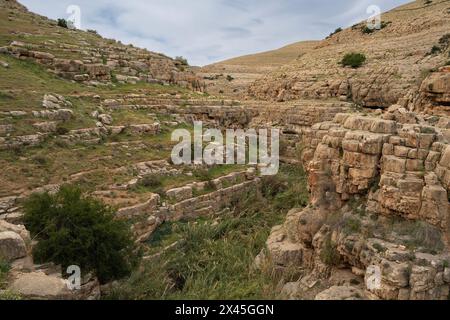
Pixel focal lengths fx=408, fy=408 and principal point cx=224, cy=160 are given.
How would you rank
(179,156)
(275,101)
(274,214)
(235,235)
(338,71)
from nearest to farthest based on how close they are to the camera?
(235,235)
(274,214)
(179,156)
(338,71)
(275,101)

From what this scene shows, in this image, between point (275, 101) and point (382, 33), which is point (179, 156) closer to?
point (275, 101)

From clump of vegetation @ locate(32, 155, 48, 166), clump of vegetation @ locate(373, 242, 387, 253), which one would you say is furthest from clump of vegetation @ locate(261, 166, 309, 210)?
clump of vegetation @ locate(32, 155, 48, 166)

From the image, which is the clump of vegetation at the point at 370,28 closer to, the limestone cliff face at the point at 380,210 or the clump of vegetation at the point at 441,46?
the clump of vegetation at the point at 441,46

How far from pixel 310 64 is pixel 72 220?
98.4ft

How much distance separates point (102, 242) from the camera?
9320 millimetres

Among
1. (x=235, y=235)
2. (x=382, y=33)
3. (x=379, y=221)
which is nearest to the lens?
(x=379, y=221)

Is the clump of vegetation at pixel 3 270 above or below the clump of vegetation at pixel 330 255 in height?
above

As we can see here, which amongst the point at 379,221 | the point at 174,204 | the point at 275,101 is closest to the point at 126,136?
→ the point at 174,204

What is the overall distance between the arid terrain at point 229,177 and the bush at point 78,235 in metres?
0.25

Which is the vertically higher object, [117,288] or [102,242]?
[102,242]

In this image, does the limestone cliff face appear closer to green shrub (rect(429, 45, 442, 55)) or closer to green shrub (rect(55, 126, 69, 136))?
green shrub (rect(55, 126, 69, 136))
